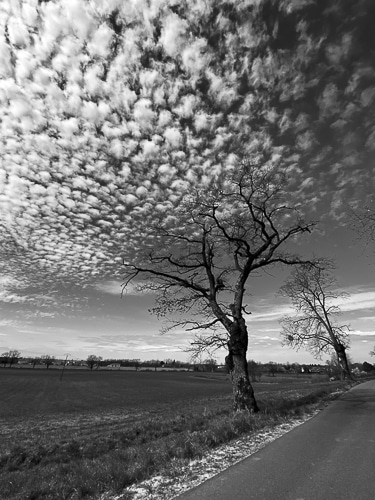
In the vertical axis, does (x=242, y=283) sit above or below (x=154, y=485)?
above

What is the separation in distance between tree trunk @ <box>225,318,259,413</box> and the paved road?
14.7 ft

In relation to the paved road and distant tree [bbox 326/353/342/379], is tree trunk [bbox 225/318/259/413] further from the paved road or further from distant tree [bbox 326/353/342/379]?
distant tree [bbox 326/353/342/379]

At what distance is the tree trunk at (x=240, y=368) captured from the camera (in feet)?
43.4

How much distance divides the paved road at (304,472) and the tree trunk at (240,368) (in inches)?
176

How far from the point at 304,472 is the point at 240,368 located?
8.30m

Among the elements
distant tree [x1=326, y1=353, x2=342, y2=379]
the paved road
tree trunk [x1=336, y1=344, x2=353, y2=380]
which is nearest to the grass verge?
the paved road

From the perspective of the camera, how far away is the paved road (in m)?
4.86

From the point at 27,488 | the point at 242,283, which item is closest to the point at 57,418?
the point at 242,283

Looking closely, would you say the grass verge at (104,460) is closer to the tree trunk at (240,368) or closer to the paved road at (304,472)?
the tree trunk at (240,368)

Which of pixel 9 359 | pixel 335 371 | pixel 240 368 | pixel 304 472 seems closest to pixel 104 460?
pixel 304 472

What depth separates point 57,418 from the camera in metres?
24.0

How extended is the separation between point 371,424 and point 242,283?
752 centimetres

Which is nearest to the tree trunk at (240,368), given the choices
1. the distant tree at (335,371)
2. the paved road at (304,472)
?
the paved road at (304,472)

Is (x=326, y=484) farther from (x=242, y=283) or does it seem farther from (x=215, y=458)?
(x=242, y=283)
